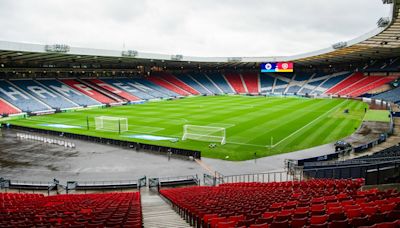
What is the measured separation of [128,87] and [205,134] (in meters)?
47.9

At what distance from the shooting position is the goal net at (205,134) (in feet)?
113

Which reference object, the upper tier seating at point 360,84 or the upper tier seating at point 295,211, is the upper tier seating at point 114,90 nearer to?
the upper tier seating at point 360,84

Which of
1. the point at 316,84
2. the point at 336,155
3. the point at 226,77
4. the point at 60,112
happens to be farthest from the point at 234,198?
the point at 226,77

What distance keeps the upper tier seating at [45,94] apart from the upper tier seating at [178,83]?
36103mm

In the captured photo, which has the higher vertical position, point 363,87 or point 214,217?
point 363,87

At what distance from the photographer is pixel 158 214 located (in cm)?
1348

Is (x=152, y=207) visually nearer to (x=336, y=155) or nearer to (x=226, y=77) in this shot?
(x=336, y=155)

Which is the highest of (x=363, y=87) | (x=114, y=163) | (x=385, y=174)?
(x=363, y=87)

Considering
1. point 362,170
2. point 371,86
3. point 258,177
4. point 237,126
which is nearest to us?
point 362,170

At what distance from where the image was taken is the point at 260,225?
6.98 m

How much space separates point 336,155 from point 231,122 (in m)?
19.0

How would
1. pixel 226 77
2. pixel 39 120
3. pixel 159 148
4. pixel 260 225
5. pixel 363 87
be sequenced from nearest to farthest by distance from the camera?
pixel 260 225
pixel 159 148
pixel 39 120
pixel 363 87
pixel 226 77

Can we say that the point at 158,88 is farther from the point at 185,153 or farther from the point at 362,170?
the point at 362,170

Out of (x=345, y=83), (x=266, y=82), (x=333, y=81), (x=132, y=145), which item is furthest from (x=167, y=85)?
(x=132, y=145)
